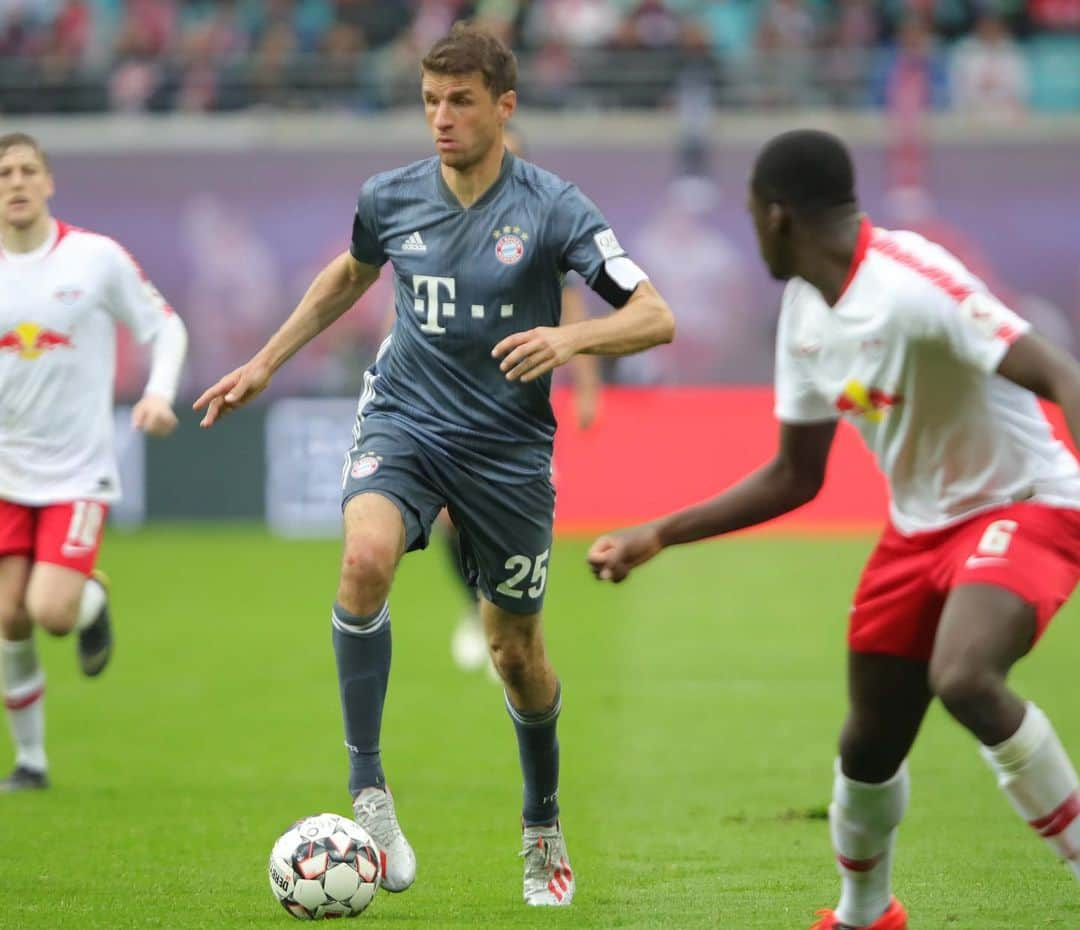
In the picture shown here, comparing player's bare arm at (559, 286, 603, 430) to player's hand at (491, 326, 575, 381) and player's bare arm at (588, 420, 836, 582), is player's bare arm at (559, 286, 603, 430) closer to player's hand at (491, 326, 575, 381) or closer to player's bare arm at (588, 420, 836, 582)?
player's hand at (491, 326, 575, 381)

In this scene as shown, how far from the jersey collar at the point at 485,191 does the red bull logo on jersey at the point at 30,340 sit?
8.47ft

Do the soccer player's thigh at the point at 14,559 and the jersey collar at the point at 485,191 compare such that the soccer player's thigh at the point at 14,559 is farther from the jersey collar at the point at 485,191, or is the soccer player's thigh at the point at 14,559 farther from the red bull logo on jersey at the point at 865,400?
the red bull logo on jersey at the point at 865,400

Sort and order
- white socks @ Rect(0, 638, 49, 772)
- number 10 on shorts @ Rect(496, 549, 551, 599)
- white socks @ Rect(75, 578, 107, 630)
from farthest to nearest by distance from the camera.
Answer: white socks @ Rect(75, 578, 107, 630)
white socks @ Rect(0, 638, 49, 772)
number 10 on shorts @ Rect(496, 549, 551, 599)

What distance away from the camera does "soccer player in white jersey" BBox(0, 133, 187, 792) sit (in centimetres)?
801

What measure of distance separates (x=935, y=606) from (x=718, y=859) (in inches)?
78.1

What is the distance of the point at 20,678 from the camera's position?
8.28 metres

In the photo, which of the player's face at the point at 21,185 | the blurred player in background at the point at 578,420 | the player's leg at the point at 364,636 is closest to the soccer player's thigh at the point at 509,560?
the player's leg at the point at 364,636

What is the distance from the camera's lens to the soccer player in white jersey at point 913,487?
182 inches

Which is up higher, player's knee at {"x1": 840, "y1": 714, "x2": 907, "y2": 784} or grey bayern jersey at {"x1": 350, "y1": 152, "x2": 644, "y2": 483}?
grey bayern jersey at {"x1": 350, "y1": 152, "x2": 644, "y2": 483}

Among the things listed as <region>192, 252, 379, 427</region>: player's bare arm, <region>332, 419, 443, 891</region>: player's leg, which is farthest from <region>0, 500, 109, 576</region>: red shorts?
<region>332, 419, 443, 891</region>: player's leg

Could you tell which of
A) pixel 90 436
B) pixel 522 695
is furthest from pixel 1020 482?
pixel 90 436

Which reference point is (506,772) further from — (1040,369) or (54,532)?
(1040,369)

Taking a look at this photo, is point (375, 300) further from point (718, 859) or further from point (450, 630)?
point (718, 859)

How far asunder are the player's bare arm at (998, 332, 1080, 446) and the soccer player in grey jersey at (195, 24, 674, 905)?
1506mm
